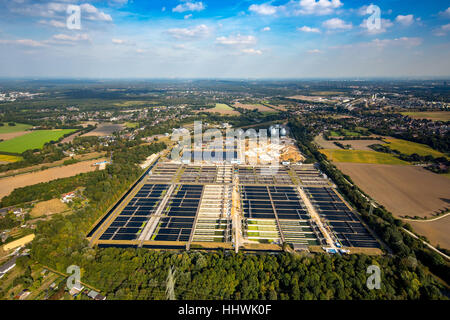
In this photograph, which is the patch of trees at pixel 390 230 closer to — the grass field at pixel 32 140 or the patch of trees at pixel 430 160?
the patch of trees at pixel 430 160

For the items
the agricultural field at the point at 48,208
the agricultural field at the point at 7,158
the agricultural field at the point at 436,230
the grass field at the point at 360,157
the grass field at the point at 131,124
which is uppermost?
the grass field at the point at 131,124

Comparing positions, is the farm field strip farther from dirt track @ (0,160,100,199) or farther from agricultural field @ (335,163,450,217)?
agricultural field @ (335,163,450,217)

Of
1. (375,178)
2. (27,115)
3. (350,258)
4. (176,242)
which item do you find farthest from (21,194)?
(27,115)

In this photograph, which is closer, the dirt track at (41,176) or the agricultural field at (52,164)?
the dirt track at (41,176)

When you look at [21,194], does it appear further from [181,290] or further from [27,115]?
[27,115]

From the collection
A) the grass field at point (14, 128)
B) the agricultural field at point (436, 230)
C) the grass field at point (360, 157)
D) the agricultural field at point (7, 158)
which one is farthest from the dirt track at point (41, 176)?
the agricultural field at point (436, 230)
